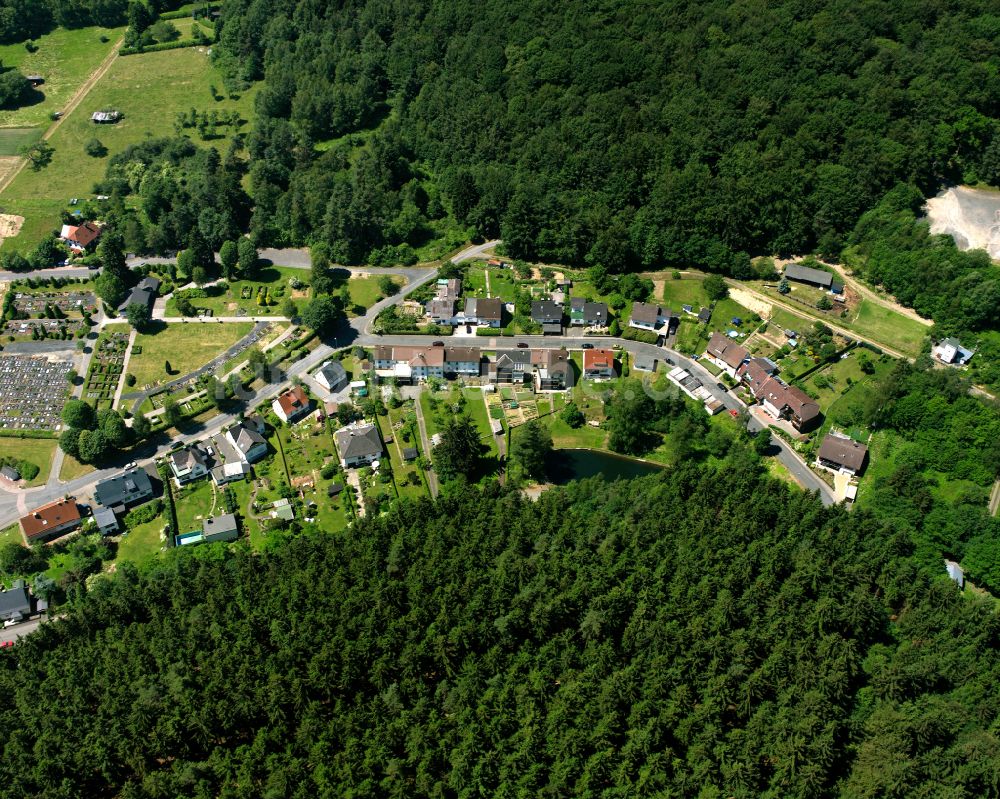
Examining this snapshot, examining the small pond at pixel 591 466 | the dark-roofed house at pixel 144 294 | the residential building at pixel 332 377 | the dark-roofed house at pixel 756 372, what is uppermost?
the dark-roofed house at pixel 144 294

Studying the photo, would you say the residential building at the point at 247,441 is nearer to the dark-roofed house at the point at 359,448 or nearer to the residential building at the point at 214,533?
the residential building at the point at 214,533

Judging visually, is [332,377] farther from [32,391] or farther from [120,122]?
[120,122]

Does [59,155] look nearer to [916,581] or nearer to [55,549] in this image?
[55,549]

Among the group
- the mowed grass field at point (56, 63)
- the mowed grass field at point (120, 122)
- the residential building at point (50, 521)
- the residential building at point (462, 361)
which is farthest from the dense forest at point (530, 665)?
Result: the mowed grass field at point (56, 63)

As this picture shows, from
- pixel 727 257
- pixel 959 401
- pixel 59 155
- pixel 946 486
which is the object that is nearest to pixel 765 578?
pixel 946 486

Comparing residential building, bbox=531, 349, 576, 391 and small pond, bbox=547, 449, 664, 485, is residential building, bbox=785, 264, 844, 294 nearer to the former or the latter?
residential building, bbox=531, 349, 576, 391

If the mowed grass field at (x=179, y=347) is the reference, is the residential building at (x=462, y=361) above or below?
below

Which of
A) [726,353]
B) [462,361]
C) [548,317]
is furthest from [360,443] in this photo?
[726,353]
